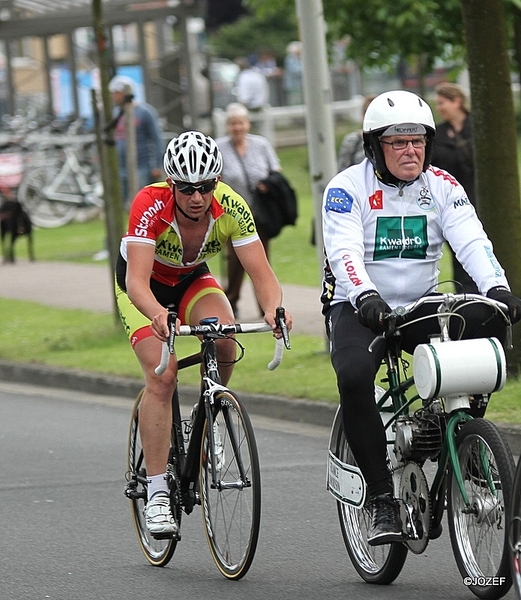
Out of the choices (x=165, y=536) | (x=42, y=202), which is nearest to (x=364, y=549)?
(x=165, y=536)

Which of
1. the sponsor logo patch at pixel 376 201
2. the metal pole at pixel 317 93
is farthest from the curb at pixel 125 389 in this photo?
the sponsor logo patch at pixel 376 201

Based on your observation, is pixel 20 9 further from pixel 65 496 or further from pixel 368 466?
pixel 368 466

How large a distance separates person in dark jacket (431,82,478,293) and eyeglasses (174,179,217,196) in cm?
632

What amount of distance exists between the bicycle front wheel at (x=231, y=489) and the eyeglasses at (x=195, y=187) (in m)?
0.84

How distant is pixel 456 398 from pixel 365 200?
93 centimetres

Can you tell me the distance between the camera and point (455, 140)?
41.8 feet

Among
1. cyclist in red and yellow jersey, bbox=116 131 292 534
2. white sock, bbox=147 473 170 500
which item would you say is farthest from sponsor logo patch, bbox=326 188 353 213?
white sock, bbox=147 473 170 500

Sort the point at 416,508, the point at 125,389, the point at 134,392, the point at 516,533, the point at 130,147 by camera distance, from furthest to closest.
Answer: the point at 130,147 < the point at 125,389 < the point at 134,392 < the point at 416,508 < the point at 516,533

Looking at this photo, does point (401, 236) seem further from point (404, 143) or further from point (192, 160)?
point (192, 160)

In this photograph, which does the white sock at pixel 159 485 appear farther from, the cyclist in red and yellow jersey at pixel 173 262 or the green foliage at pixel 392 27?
the green foliage at pixel 392 27

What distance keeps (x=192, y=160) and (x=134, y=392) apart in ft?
19.8

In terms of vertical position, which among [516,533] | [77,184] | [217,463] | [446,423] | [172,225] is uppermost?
[77,184]

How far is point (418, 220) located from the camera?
6004 millimetres

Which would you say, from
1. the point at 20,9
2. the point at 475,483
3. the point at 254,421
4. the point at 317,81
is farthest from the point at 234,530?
the point at 20,9
